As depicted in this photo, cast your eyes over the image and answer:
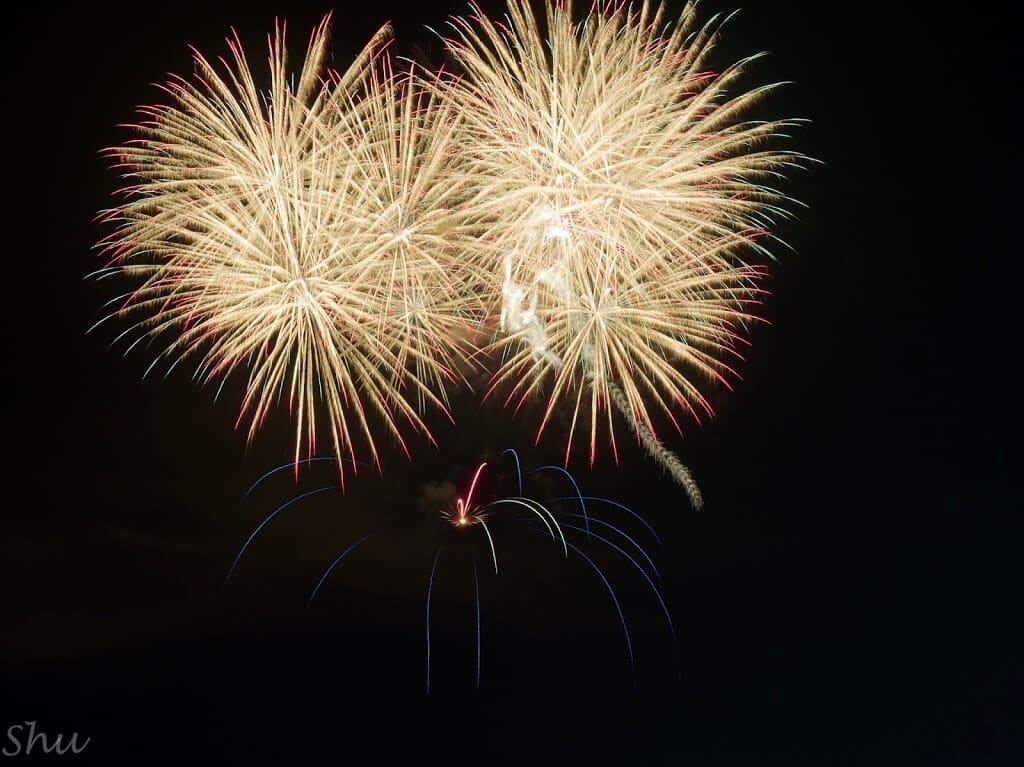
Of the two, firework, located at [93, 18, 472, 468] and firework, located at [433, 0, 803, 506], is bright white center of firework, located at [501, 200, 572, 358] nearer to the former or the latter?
firework, located at [433, 0, 803, 506]

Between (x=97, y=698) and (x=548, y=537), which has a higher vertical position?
(x=548, y=537)

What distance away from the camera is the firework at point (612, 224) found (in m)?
4.77

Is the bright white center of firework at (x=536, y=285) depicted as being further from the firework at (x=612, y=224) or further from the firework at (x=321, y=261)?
the firework at (x=321, y=261)

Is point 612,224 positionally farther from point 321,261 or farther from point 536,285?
point 321,261

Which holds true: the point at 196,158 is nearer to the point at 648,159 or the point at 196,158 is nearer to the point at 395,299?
the point at 395,299

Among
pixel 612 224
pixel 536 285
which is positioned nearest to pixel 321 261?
pixel 536 285

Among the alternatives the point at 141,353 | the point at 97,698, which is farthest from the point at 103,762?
the point at 141,353

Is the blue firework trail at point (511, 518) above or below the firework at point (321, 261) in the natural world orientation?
below

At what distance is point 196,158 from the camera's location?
4.84 metres

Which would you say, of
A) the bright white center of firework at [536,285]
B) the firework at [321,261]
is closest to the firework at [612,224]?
the bright white center of firework at [536,285]

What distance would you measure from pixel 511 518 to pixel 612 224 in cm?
155

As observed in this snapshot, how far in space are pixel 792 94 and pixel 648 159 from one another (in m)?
0.99

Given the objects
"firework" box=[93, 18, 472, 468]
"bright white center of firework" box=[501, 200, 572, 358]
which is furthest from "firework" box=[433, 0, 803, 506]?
"firework" box=[93, 18, 472, 468]

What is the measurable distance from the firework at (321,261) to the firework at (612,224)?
24 cm
